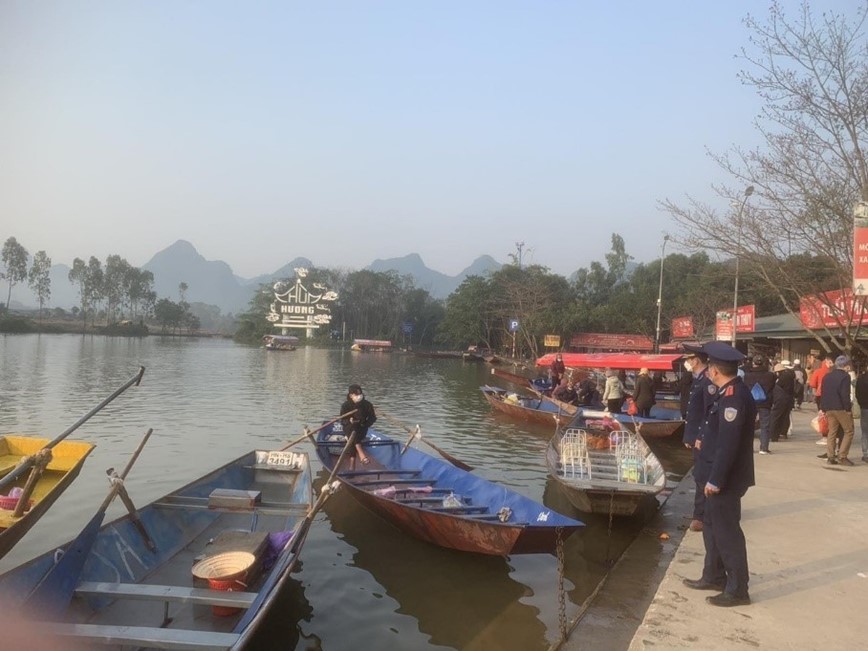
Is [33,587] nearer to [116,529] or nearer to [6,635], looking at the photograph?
[6,635]

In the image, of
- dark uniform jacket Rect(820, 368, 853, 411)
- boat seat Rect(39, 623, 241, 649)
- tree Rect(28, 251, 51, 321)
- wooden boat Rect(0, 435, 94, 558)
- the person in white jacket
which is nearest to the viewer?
boat seat Rect(39, 623, 241, 649)

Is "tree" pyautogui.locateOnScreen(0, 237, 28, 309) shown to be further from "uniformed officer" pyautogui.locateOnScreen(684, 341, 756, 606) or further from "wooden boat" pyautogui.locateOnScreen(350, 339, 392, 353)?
"uniformed officer" pyautogui.locateOnScreen(684, 341, 756, 606)

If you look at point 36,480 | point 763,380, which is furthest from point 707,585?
point 763,380

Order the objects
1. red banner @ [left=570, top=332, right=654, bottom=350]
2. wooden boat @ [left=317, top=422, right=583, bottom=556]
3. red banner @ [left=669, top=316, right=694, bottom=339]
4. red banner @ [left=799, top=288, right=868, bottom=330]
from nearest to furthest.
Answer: wooden boat @ [left=317, top=422, right=583, bottom=556], red banner @ [left=799, top=288, right=868, bottom=330], red banner @ [left=669, top=316, right=694, bottom=339], red banner @ [left=570, top=332, right=654, bottom=350]

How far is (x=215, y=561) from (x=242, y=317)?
98.3 meters

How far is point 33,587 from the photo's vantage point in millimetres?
5043

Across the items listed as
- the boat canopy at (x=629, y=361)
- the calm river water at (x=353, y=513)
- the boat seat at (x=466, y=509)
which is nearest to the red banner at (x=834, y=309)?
the boat canopy at (x=629, y=361)

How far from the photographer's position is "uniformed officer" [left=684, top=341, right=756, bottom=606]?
5.24m

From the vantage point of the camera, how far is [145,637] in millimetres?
4570

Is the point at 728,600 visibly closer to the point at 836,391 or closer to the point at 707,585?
the point at 707,585

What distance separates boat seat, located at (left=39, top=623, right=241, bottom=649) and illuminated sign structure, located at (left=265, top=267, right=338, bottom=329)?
272 ft

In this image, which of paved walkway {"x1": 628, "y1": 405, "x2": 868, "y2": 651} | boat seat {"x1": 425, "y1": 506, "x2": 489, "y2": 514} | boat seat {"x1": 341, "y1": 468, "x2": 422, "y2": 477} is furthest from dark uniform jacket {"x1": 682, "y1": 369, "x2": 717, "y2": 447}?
boat seat {"x1": 341, "y1": 468, "x2": 422, "y2": 477}

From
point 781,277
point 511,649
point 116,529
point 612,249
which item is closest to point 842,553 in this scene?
point 511,649

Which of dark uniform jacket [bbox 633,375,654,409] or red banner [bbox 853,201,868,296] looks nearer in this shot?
red banner [bbox 853,201,868,296]
